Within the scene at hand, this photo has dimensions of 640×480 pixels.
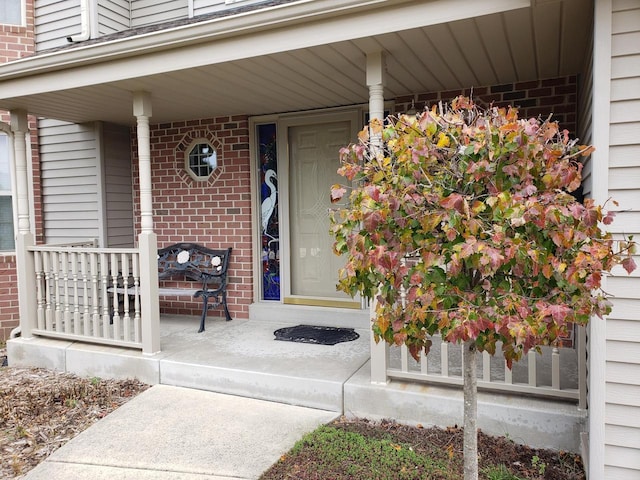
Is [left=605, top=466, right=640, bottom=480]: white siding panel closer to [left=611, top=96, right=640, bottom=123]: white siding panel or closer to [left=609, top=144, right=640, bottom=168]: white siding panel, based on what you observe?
Result: [left=609, top=144, right=640, bottom=168]: white siding panel

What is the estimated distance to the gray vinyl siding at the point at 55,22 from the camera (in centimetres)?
615

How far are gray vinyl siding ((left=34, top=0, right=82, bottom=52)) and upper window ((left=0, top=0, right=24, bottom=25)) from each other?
0.19 metres

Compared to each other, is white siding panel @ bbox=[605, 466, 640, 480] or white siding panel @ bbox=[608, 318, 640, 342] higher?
white siding panel @ bbox=[608, 318, 640, 342]

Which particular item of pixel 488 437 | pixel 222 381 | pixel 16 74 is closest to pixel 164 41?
pixel 16 74

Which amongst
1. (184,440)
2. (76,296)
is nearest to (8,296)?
(76,296)

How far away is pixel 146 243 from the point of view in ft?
14.1

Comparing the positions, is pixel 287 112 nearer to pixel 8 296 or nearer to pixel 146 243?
pixel 146 243

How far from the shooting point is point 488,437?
10.1 feet

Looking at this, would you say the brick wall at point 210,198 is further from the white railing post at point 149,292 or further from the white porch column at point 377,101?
the white porch column at point 377,101

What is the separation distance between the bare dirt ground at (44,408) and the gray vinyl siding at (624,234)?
335 cm

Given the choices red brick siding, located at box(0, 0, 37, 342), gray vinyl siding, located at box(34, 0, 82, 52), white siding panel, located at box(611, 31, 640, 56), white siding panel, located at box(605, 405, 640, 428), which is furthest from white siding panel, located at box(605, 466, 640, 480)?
gray vinyl siding, located at box(34, 0, 82, 52)

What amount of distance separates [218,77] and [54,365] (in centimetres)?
311

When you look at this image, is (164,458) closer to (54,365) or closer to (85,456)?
(85,456)

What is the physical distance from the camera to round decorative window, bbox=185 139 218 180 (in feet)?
19.2
